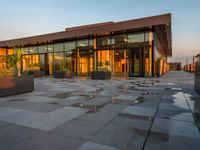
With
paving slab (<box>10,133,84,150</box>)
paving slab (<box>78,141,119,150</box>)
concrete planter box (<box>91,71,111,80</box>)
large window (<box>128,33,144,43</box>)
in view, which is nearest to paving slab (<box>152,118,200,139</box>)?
paving slab (<box>78,141,119,150</box>)

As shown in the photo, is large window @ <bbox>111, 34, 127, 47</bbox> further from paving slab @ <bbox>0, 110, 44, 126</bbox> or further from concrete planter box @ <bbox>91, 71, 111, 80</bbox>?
paving slab @ <bbox>0, 110, 44, 126</bbox>

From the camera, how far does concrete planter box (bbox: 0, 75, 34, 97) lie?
5.69 m

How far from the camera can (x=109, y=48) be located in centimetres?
1747

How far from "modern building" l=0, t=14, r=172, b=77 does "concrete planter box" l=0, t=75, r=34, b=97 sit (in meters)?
8.02

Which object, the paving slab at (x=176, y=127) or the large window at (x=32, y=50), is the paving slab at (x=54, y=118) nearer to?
the paving slab at (x=176, y=127)

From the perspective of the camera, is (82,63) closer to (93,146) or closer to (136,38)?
(136,38)

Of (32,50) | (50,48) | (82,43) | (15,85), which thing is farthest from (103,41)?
(15,85)

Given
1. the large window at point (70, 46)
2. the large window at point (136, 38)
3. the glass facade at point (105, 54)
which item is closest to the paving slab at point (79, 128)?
the glass facade at point (105, 54)

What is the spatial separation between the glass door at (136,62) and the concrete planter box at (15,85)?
1209 cm

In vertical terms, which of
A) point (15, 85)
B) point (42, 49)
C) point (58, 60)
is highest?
point (42, 49)

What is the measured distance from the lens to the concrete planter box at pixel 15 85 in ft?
18.7

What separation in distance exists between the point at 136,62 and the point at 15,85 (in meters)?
13.0

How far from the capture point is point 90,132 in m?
2.43

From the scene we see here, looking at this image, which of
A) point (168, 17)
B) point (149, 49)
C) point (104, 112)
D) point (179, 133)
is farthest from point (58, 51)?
point (179, 133)
